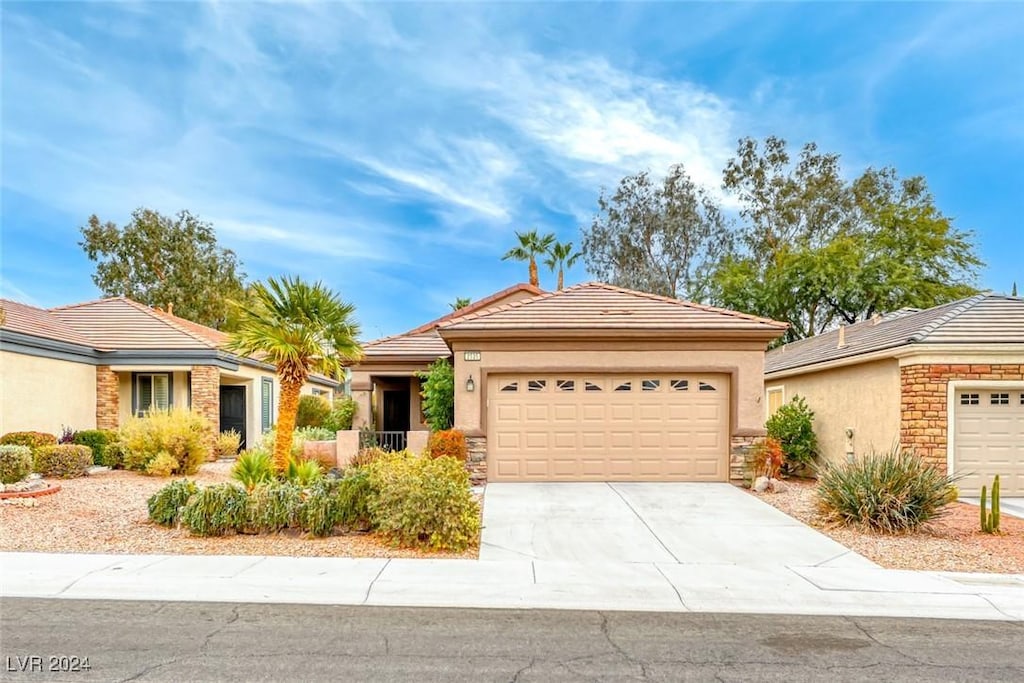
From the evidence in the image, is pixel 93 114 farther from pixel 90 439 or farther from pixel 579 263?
pixel 579 263

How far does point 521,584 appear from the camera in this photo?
6.55 meters

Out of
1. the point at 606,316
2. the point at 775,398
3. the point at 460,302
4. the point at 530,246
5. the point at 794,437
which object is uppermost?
the point at 530,246

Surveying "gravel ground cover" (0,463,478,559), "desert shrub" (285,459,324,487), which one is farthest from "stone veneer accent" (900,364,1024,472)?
"desert shrub" (285,459,324,487)

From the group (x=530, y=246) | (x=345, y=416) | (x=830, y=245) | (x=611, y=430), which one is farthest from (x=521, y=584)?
(x=830, y=245)

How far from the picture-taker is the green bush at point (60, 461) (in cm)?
1259

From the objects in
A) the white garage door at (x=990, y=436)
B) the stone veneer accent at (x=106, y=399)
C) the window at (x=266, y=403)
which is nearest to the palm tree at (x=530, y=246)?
the window at (x=266, y=403)

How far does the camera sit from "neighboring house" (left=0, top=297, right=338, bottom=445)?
47.0ft

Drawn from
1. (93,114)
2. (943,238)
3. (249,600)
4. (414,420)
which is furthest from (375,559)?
(943,238)

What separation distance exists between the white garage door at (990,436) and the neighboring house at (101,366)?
18.0 m

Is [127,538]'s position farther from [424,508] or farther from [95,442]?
[95,442]

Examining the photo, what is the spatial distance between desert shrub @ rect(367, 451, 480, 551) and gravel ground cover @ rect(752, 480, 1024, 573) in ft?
17.2

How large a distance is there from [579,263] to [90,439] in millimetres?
28145

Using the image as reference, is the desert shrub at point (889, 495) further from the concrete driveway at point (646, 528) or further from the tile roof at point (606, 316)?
the tile roof at point (606, 316)

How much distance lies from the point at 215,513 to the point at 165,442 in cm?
687
